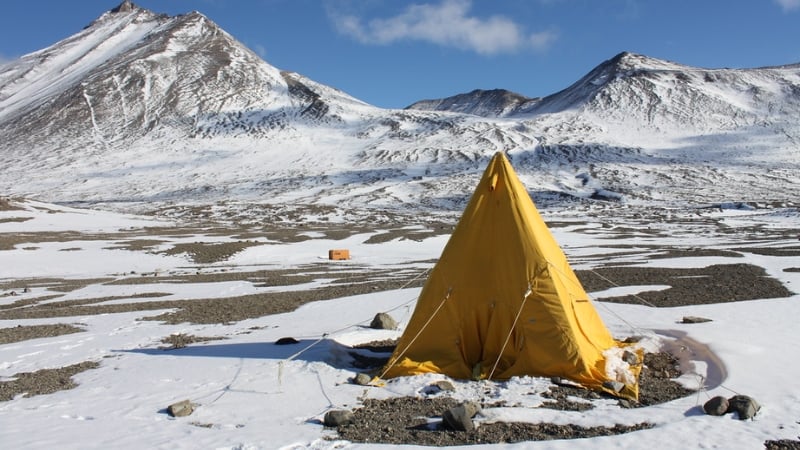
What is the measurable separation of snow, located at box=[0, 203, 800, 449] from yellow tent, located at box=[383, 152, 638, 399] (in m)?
0.59

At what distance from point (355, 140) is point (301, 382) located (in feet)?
503

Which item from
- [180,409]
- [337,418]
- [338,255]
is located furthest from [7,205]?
[337,418]

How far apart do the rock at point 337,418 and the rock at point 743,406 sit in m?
6.07

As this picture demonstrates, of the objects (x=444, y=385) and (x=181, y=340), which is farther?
(x=181, y=340)

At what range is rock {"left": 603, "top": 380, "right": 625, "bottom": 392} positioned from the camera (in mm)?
10062

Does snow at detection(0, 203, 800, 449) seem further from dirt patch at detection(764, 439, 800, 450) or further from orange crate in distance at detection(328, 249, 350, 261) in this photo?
orange crate in distance at detection(328, 249, 350, 261)

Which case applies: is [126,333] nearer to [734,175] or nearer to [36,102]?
[734,175]

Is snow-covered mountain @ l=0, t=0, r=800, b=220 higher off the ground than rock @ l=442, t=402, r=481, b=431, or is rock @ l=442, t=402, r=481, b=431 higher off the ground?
snow-covered mountain @ l=0, t=0, r=800, b=220

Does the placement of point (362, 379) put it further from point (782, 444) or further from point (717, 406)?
point (782, 444)

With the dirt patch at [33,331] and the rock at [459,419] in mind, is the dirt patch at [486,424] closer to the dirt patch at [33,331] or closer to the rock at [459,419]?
the rock at [459,419]

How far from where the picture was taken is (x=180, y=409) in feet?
31.2

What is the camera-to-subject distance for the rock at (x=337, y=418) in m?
8.92

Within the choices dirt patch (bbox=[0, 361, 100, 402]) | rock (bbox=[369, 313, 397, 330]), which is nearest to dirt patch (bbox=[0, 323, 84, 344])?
dirt patch (bbox=[0, 361, 100, 402])

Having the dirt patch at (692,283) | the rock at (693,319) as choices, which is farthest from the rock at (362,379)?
the rock at (693,319)
